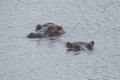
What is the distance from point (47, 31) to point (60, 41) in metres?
1.42

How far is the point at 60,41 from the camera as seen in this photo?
31.1 metres

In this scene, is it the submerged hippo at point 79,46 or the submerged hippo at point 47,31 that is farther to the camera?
the submerged hippo at point 47,31

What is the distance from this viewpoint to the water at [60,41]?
84.2ft

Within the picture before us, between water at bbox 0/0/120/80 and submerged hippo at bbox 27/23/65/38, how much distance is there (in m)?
0.38

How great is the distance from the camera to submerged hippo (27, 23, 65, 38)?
31.7m

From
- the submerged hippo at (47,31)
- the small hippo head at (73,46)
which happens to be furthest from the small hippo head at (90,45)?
the submerged hippo at (47,31)

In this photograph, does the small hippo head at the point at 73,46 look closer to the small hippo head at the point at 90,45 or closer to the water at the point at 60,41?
the water at the point at 60,41

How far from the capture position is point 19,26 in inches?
1368

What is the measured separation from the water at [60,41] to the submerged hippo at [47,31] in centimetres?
38

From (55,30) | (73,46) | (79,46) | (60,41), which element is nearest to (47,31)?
(55,30)

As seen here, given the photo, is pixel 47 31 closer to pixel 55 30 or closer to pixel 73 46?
pixel 55 30

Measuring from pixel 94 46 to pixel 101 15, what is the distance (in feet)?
25.4

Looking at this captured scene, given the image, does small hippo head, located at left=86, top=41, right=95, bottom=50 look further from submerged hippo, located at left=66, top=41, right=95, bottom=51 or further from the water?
the water

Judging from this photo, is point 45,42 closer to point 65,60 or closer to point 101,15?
point 65,60
